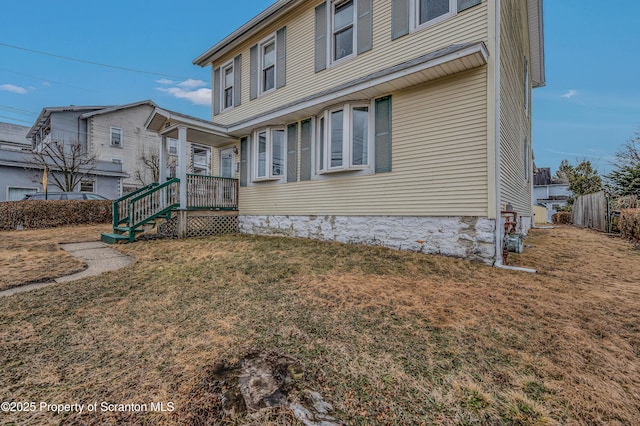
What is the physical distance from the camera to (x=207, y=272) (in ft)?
16.1

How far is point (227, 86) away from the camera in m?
11.0

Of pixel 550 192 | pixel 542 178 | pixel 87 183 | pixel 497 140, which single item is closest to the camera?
pixel 497 140

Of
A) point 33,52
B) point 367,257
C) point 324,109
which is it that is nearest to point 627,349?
point 367,257

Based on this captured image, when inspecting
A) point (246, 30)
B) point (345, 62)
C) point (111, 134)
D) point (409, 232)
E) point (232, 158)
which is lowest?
point (409, 232)

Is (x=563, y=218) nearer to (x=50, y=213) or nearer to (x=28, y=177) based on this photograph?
(x=50, y=213)

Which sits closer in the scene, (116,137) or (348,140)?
(348,140)

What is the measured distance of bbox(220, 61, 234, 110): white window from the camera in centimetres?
1088

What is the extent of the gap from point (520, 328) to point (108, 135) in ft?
91.0

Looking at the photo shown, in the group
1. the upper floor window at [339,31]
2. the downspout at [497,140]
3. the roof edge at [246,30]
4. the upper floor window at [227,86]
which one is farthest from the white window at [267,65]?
the downspout at [497,140]

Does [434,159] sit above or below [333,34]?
below

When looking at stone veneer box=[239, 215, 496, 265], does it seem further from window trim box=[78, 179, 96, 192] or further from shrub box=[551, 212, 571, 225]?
shrub box=[551, 212, 571, 225]

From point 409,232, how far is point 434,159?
1649 mm

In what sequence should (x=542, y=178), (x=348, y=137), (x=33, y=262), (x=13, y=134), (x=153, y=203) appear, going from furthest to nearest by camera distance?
(x=542, y=178) < (x=13, y=134) < (x=153, y=203) < (x=348, y=137) < (x=33, y=262)

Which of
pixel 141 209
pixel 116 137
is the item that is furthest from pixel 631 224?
pixel 116 137
